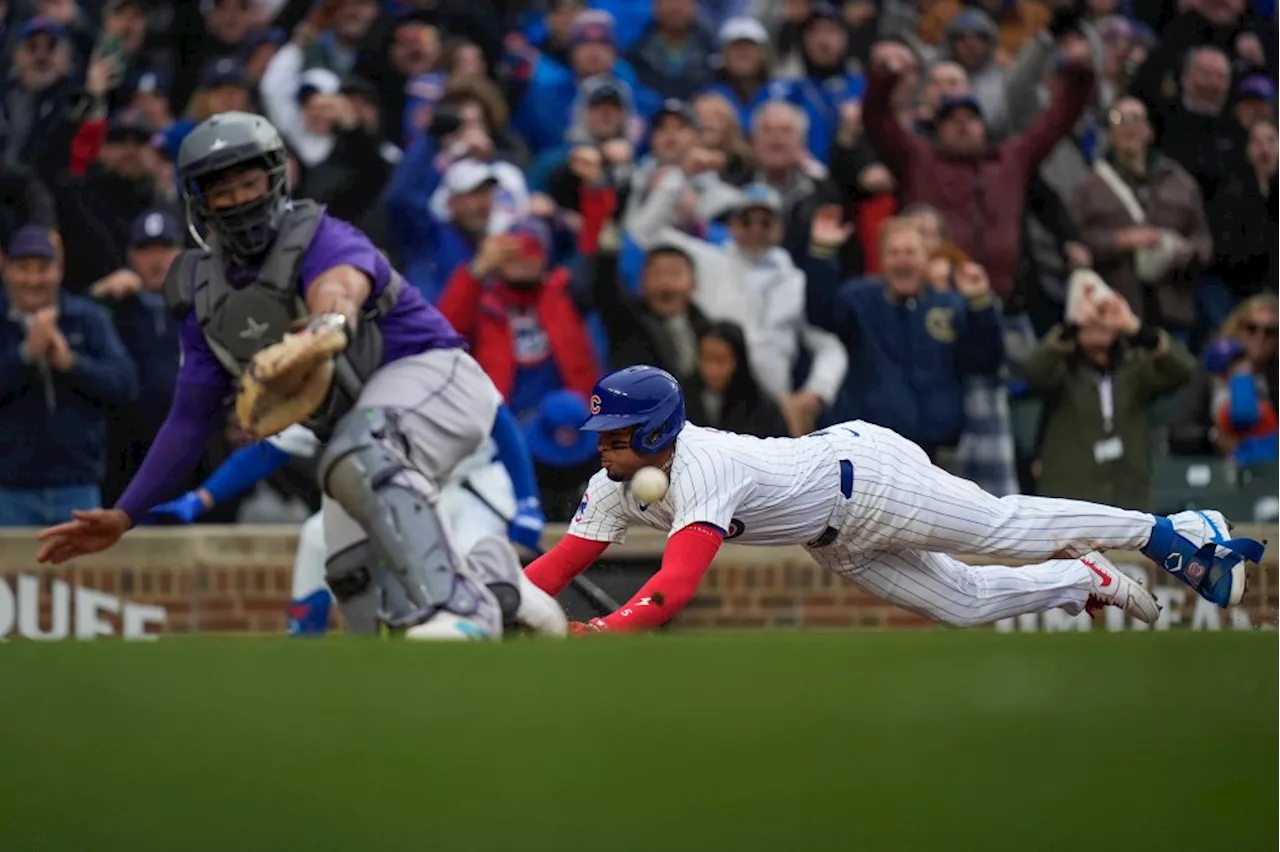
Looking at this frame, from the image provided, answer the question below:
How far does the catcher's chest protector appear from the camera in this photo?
687 cm

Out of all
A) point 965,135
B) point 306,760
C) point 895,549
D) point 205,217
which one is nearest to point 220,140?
point 205,217

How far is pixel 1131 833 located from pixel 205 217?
430 cm

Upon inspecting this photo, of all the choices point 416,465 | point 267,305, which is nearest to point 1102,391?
point 416,465

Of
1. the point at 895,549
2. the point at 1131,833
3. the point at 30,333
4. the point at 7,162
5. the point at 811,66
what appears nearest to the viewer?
the point at 1131,833

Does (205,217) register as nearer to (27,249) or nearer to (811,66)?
(27,249)

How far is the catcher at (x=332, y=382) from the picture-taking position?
21.0ft

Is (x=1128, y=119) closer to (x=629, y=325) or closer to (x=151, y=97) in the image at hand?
(x=629, y=325)

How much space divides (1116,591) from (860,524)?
1.07 metres

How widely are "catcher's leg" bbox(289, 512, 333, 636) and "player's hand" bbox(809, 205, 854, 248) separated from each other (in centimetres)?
306

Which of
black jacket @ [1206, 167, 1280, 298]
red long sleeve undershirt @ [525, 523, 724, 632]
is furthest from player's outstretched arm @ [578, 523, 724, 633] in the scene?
black jacket @ [1206, 167, 1280, 298]

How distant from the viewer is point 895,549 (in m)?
7.32

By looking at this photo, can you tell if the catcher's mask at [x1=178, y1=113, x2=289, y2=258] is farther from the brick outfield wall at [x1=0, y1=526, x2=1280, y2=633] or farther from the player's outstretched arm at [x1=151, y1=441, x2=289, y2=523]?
the brick outfield wall at [x1=0, y1=526, x2=1280, y2=633]

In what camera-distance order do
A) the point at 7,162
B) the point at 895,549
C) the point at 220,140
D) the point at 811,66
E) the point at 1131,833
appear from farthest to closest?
the point at 811,66
the point at 7,162
the point at 895,549
the point at 220,140
the point at 1131,833

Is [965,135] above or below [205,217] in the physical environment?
above
